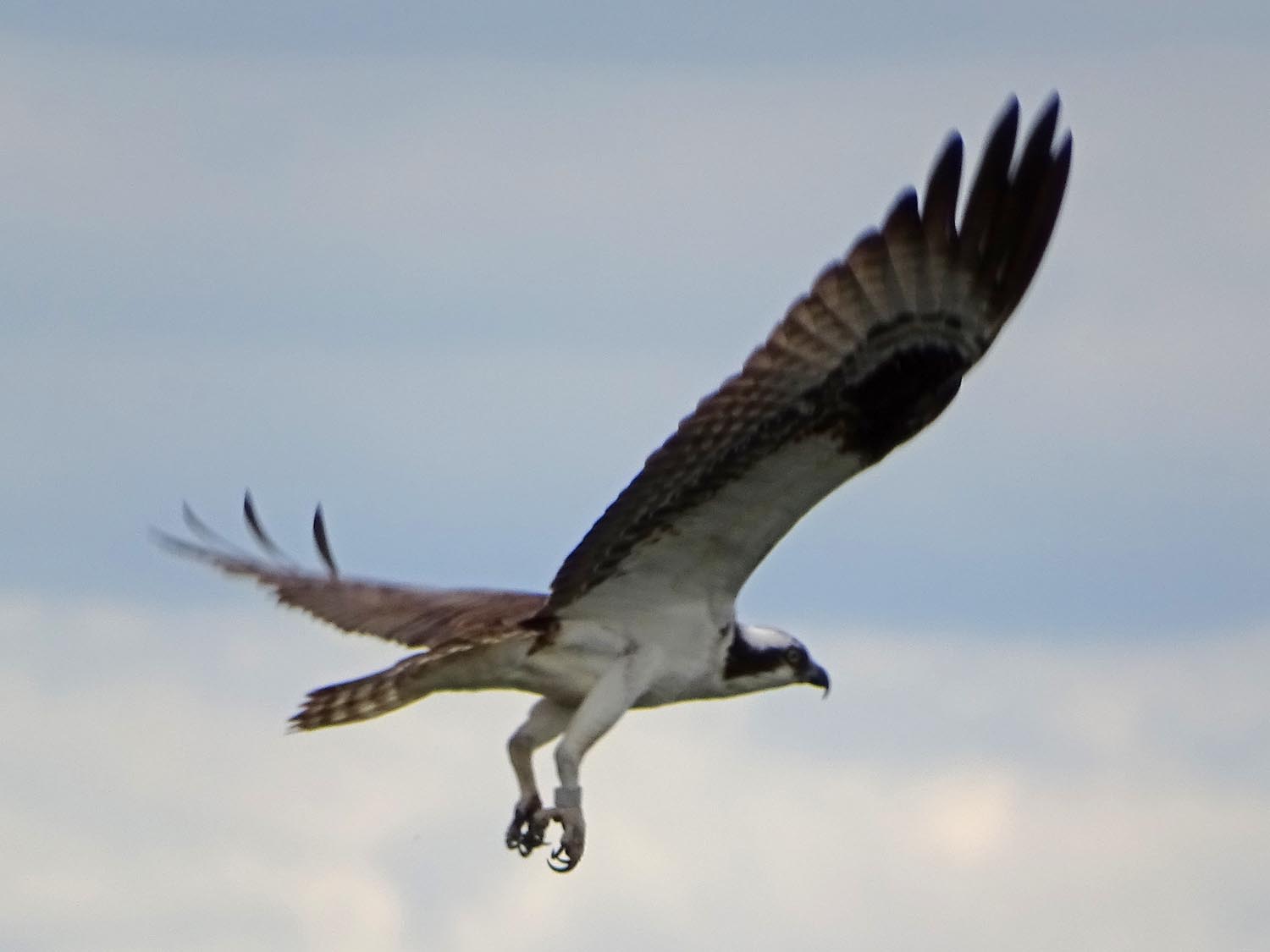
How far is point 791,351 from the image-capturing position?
16.5 meters

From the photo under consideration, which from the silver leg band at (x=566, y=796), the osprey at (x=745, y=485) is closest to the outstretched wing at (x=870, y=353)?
the osprey at (x=745, y=485)

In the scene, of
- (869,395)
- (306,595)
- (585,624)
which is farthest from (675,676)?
(306,595)

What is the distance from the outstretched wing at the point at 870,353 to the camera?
1617cm

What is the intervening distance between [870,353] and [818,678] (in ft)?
8.38

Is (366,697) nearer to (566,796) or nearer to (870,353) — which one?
(566,796)

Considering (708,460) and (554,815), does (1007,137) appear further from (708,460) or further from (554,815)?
(554,815)

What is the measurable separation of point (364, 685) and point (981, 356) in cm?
354

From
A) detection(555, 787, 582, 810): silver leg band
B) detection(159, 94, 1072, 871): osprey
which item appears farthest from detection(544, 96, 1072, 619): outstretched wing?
detection(555, 787, 582, 810): silver leg band

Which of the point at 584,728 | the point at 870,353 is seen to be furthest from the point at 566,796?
the point at 870,353

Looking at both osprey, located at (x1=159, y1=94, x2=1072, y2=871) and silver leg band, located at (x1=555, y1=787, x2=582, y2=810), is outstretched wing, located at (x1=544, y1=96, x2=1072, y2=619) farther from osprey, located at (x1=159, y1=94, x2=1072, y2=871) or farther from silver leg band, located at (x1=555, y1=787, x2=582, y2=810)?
silver leg band, located at (x1=555, y1=787, x2=582, y2=810)

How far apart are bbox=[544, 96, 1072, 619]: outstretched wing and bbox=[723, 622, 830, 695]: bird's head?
1045 millimetres

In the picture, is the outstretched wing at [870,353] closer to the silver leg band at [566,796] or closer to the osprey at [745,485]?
the osprey at [745,485]

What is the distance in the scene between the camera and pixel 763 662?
1797 centimetres

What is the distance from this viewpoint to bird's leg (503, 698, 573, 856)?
17281 mm
